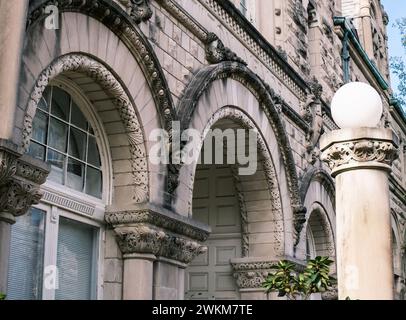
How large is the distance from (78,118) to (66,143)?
0.38m

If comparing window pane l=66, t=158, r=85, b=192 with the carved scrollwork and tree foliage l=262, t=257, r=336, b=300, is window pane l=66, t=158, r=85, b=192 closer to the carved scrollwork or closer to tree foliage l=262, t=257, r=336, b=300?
the carved scrollwork

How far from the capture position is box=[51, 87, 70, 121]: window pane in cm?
778

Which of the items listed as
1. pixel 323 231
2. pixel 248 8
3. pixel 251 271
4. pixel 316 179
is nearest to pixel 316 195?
pixel 316 179

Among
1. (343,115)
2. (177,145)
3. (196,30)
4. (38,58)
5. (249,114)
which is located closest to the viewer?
(343,115)

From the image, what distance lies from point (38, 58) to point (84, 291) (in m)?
2.82

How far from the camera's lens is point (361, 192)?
5668 millimetres

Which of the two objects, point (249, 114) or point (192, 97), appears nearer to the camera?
point (192, 97)

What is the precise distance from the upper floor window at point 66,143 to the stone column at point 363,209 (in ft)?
10.1

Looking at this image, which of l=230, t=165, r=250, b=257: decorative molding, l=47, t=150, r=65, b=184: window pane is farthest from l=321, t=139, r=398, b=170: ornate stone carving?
l=230, t=165, r=250, b=257: decorative molding

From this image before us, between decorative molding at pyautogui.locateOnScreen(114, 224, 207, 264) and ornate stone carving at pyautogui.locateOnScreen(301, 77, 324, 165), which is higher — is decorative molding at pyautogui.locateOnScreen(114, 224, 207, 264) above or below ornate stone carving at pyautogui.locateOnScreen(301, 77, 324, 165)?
below

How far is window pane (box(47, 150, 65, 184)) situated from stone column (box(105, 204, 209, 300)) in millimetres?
736
